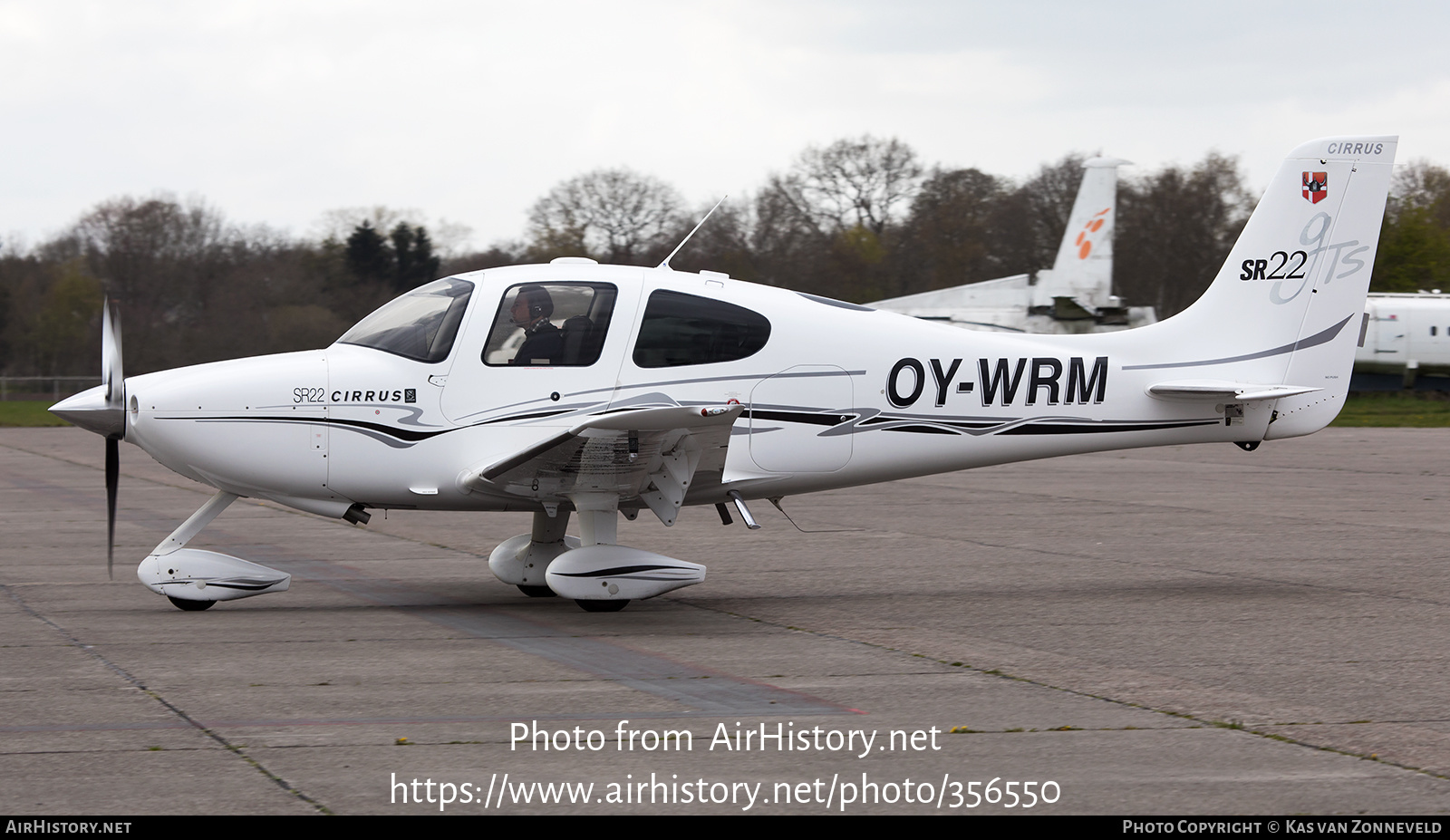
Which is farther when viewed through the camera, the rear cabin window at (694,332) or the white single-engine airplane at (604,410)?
the rear cabin window at (694,332)

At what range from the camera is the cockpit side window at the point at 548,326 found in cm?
873

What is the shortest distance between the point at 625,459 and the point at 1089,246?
26442 millimetres

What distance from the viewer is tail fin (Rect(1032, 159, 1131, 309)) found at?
106ft

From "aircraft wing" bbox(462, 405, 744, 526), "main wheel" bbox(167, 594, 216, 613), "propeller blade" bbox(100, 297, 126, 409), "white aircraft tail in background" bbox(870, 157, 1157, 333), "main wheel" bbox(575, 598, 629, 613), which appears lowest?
"main wheel" bbox(167, 594, 216, 613)

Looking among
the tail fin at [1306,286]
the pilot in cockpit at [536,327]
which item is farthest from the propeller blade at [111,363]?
the tail fin at [1306,286]

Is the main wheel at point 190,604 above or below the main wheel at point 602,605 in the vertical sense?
below

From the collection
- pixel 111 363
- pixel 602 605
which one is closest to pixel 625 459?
pixel 602 605

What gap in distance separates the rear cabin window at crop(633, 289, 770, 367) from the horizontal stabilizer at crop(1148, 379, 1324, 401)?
2.95 meters

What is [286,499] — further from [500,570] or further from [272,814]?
[272,814]

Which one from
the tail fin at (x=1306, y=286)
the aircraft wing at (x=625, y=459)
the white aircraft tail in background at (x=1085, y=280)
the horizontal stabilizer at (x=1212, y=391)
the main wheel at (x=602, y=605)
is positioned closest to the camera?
the aircraft wing at (x=625, y=459)

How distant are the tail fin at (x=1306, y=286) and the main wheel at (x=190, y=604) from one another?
6.76 metres

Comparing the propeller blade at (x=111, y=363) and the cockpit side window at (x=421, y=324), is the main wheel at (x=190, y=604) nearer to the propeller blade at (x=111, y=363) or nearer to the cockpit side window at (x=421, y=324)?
the propeller blade at (x=111, y=363)

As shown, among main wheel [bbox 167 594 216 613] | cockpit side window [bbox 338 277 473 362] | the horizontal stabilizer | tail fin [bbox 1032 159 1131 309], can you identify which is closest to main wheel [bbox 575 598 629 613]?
cockpit side window [bbox 338 277 473 362]

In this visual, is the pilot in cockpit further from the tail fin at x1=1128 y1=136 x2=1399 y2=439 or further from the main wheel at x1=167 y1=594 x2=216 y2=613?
the tail fin at x1=1128 y1=136 x2=1399 y2=439
